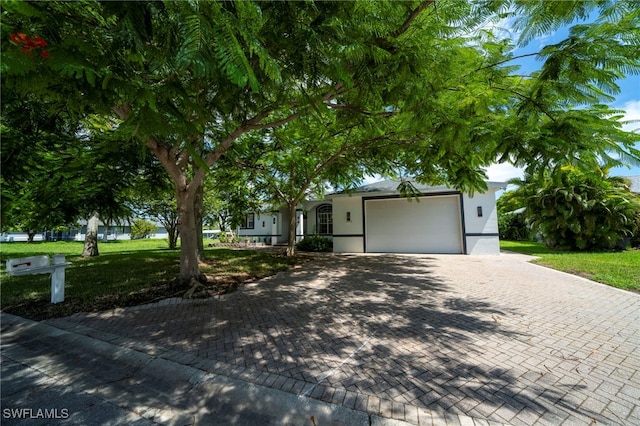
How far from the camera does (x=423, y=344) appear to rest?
361 cm

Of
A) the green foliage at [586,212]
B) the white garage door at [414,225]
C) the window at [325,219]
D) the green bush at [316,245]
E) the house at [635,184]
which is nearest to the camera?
the green foliage at [586,212]

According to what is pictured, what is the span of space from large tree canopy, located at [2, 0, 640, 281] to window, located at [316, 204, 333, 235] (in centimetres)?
1655

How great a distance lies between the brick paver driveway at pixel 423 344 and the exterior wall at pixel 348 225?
31.0ft

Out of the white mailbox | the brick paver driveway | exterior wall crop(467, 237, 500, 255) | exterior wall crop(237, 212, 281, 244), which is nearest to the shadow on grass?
the white mailbox

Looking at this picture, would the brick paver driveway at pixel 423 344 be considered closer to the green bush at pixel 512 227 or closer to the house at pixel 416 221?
the house at pixel 416 221

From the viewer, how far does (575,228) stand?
13.1 meters

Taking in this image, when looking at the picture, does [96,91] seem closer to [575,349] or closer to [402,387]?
[402,387]

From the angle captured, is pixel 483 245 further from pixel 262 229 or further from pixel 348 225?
pixel 262 229

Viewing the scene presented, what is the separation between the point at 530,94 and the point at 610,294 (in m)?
5.35

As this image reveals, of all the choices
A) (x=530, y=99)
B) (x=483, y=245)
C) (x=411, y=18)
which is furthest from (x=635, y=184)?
(x=411, y=18)

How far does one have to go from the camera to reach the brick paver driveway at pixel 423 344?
2449 millimetres

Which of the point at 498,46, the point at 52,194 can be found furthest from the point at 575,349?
the point at 52,194

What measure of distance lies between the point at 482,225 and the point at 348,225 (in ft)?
23.2

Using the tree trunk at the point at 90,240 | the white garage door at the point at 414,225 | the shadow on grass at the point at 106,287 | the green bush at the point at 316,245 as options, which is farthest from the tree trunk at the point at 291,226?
the tree trunk at the point at 90,240
